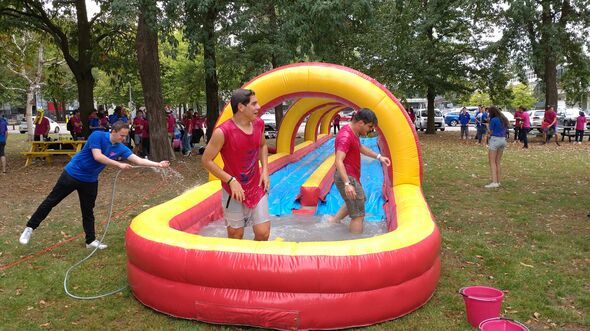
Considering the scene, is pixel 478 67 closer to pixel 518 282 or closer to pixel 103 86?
pixel 518 282

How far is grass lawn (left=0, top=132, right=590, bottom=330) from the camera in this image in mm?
3900

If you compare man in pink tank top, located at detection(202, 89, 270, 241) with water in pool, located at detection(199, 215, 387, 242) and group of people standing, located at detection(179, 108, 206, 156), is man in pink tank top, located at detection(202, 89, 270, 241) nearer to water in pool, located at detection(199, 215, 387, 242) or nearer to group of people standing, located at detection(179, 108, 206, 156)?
water in pool, located at detection(199, 215, 387, 242)

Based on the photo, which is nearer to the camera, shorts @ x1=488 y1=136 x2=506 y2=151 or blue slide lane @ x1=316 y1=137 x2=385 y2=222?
blue slide lane @ x1=316 y1=137 x2=385 y2=222

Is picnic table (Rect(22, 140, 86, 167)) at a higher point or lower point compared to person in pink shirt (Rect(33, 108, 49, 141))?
lower

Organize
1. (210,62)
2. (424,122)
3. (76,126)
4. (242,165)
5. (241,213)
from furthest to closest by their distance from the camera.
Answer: (424,122) → (76,126) → (210,62) → (241,213) → (242,165)

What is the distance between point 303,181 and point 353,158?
3771 mm

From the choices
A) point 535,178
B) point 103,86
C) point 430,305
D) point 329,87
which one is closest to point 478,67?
point 535,178

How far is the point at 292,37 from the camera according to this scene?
1098 cm

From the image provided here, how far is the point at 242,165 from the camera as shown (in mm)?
4039

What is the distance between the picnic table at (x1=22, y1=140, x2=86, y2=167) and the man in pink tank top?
34.2 feet

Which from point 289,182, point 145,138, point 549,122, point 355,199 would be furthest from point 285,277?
point 549,122

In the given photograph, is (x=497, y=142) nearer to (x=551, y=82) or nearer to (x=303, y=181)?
(x=303, y=181)

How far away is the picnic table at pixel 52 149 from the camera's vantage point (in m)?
Result: 13.4

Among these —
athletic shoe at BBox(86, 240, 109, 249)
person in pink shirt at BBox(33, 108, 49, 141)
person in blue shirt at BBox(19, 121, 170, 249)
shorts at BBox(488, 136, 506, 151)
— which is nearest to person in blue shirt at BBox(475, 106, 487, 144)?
shorts at BBox(488, 136, 506, 151)
